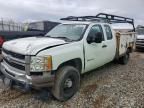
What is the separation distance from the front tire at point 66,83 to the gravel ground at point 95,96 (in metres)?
0.17

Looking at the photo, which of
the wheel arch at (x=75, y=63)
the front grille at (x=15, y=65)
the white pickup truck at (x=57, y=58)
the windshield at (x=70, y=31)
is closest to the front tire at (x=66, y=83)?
the white pickup truck at (x=57, y=58)

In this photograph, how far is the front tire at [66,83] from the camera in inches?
163

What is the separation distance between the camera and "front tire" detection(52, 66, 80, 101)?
4.14 meters

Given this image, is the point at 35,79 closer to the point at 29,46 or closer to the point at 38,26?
the point at 29,46

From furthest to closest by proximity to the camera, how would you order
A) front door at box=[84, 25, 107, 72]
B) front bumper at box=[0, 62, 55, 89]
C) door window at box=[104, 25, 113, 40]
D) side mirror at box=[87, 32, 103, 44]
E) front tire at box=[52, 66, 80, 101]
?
door window at box=[104, 25, 113, 40]
side mirror at box=[87, 32, 103, 44]
front door at box=[84, 25, 107, 72]
front tire at box=[52, 66, 80, 101]
front bumper at box=[0, 62, 55, 89]

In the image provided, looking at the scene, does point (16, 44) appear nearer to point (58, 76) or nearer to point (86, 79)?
point (58, 76)

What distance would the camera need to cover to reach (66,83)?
4.42 m

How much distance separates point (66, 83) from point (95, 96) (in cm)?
86

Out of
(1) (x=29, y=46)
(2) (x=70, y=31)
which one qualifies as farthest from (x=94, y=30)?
(1) (x=29, y=46)

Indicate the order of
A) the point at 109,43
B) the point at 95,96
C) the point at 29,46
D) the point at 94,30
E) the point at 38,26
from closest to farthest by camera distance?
the point at 29,46 < the point at 95,96 < the point at 94,30 < the point at 109,43 < the point at 38,26

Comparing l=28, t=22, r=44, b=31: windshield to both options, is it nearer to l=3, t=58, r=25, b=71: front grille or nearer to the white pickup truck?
the white pickup truck

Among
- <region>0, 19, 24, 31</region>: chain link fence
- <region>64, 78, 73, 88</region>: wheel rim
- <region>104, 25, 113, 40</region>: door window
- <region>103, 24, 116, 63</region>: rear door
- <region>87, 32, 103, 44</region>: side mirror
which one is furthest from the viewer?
<region>0, 19, 24, 31</region>: chain link fence

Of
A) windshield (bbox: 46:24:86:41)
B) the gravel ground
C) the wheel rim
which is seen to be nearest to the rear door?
the gravel ground

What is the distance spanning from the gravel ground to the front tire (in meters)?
0.17
